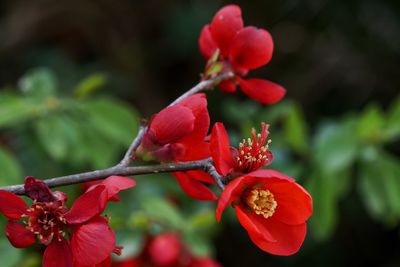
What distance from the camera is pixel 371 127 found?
67.3 inches

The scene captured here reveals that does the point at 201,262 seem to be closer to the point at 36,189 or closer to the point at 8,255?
the point at 8,255

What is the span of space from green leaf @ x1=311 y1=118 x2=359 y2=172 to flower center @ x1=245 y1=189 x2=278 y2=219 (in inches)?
32.6

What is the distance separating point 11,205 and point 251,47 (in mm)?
409

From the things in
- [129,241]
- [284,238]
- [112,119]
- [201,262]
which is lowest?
[201,262]

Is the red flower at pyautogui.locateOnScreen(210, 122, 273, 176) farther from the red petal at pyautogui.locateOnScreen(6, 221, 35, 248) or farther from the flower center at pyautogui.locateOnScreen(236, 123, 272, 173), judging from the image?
the red petal at pyautogui.locateOnScreen(6, 221, 35, 248)

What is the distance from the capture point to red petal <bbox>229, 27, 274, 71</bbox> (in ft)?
3.32

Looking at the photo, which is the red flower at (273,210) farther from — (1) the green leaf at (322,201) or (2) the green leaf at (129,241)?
(1) the green leaf at (322,201)

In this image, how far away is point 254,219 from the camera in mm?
865

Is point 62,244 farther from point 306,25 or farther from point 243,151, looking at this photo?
point 306,25

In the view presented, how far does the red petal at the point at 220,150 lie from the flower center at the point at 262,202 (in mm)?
44

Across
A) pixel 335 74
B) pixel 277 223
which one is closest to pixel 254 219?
pixel 277 223

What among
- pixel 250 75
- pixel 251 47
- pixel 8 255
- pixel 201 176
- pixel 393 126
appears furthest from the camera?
pixel 250 75

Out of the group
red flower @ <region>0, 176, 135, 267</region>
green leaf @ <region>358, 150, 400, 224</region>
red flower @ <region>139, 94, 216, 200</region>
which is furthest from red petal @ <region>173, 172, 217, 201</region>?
green leaf @ <region>358, 150, 400, 224</region>

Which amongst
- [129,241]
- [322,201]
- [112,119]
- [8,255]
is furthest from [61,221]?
[322,201]
